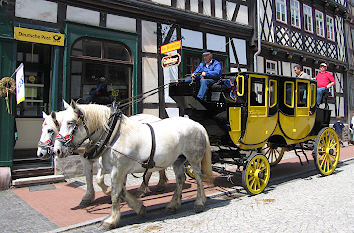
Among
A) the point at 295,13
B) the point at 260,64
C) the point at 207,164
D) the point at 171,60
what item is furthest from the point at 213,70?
the point at 295,13

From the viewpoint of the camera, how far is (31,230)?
392 centimetres

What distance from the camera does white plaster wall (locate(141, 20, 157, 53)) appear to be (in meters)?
8.76

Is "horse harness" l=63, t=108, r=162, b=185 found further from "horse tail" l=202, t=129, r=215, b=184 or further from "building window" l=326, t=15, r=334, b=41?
"building window" l=326, t=15, r=334, b=41

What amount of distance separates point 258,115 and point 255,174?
1.19m

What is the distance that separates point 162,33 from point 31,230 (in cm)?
Result: 677

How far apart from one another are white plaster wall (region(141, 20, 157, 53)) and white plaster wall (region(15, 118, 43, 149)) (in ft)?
12.0

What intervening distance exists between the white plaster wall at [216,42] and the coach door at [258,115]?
15.2 ft

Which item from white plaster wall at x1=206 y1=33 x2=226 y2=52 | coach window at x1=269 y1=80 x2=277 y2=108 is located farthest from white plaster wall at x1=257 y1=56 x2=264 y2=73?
coach window at x1=269 y1=80 x2=277 y2=108

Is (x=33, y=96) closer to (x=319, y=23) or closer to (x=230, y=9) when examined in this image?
(x=230, y=9)

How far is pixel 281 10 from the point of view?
13367mm

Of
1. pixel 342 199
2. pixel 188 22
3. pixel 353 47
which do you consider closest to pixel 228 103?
pixel 342 199

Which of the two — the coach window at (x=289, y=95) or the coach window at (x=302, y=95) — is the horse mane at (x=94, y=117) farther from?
the coach window at (x=302, y=95)

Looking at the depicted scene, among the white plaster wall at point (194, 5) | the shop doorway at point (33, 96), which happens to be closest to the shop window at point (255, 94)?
the white plaster wall at point (194, 5)

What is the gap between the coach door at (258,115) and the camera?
5.70 metres
